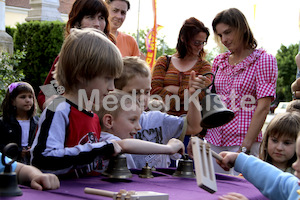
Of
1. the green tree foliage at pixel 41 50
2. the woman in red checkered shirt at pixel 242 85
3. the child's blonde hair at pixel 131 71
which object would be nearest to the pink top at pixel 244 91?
the woman in red checkered shirt at pixel 242 85

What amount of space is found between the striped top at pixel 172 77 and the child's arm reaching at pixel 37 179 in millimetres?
2461

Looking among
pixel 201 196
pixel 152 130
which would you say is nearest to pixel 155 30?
pixel 152 130

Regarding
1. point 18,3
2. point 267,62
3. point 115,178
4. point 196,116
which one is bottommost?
point 115,178

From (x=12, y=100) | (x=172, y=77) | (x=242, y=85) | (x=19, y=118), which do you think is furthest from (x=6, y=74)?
(x=242, y=85)

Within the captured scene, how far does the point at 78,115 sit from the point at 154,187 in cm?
56

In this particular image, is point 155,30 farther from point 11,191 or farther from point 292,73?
point 292,73

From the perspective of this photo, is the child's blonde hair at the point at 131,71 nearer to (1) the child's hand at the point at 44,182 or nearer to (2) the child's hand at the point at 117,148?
(2) the child's hand at the point at 117,148

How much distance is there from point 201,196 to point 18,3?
35.7 meters

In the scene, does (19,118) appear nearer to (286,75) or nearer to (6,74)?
(6,74)

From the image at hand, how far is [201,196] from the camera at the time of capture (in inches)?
67.6

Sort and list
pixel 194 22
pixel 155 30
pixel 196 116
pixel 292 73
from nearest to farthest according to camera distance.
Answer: pixel 196 116 → pixel 194 22 → pixel 155 30 → pixel 292 73

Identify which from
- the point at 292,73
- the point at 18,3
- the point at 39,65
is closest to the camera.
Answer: the point at 39,65

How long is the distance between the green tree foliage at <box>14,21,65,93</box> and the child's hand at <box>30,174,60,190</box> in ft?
35.0

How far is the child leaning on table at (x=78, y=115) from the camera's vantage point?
1934 mm
